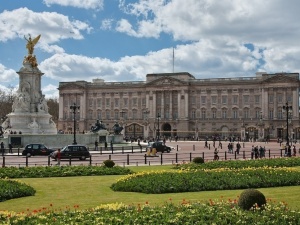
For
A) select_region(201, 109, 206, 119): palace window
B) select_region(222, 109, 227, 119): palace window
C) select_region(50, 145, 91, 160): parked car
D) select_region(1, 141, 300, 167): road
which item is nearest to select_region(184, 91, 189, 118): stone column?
select_region(201, 109, 206, 119): palace window

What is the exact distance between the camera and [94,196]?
1777 cm

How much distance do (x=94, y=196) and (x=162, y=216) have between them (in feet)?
19.0

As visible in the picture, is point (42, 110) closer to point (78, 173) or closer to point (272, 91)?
point (78, 173)

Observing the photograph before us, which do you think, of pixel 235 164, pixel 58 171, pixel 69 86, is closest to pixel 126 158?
pixel 235 164

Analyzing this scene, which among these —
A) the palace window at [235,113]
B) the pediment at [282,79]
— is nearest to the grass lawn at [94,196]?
the pediment at [282,79]

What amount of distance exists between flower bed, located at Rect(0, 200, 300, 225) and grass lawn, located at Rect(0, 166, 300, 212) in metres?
2.19

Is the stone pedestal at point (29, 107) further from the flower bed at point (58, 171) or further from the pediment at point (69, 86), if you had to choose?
the pediment at point (69, 86)

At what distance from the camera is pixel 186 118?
125375 millimetres

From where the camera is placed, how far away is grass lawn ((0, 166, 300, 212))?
1602 cm

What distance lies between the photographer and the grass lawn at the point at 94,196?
16016mm

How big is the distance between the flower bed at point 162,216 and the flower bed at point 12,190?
4.33m

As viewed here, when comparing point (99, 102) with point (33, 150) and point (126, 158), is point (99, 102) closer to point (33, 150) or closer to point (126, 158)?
point (33, 150)

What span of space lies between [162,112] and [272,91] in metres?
31.0

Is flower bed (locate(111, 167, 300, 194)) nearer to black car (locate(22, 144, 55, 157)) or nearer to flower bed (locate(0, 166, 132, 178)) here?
flower bed (locate(0, 166, 132, 178))
